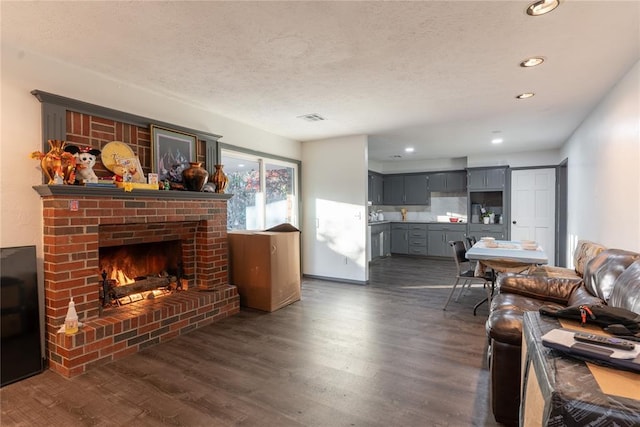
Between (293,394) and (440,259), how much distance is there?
6.25 m

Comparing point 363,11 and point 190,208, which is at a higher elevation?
point 363,11

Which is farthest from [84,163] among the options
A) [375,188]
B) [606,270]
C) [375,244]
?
[375,188]

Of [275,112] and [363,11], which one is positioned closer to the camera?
[363,11]

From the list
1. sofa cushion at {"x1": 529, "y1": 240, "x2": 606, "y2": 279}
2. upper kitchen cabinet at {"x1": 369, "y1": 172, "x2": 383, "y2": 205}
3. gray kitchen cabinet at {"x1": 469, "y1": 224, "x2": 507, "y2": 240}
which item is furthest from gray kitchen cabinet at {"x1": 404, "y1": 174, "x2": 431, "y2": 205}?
sofa cushion at {"x1": 529, "y1": 240, "x2": 606, "y2": 279}

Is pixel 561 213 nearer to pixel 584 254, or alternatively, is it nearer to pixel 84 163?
pixel 584 254

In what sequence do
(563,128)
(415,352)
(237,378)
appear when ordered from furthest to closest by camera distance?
(563,128) → (415,352) → (237,378)

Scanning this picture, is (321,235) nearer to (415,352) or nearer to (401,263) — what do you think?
(401,263)

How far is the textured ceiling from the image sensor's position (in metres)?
1.93

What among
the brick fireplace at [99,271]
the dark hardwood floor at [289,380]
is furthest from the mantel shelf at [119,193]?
the dark hardwood floor at [289,380]

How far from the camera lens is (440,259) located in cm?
761

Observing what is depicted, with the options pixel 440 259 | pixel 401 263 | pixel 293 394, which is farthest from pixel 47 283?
pixel 440 259

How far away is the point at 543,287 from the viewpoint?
2699 millimetres

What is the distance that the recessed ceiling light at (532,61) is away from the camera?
2.52m

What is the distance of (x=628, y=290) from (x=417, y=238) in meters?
6.15
